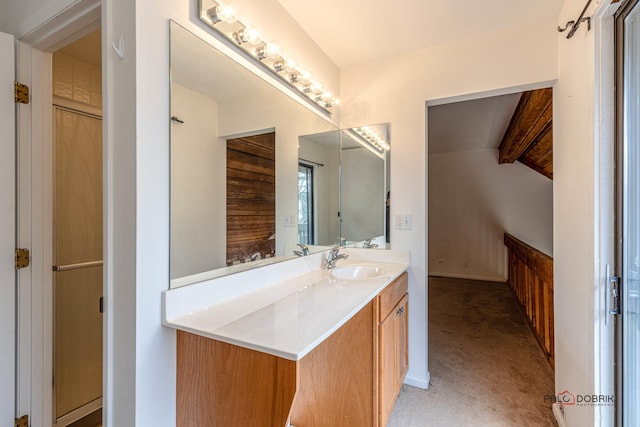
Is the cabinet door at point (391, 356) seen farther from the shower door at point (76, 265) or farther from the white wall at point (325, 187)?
the shower door at point (76, 265)

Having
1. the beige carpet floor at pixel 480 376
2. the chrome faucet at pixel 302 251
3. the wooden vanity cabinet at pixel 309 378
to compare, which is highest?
the chrome faucet at pixel 302 251

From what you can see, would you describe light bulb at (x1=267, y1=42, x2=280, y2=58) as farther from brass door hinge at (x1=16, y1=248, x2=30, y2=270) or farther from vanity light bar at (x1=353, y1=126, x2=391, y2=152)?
brass door hinge at (x1=16, y1=248, x2=30, y2=270)

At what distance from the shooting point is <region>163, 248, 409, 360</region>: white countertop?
926mm

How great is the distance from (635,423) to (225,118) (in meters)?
2.09

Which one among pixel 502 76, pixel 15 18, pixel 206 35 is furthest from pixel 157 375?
pixel 502 76

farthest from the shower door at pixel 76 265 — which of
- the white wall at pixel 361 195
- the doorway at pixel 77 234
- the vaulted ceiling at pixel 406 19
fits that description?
the white wall at pixel 361 195

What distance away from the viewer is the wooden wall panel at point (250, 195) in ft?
4.70

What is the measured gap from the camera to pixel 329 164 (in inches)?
93.0

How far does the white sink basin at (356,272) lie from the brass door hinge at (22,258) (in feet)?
5.12

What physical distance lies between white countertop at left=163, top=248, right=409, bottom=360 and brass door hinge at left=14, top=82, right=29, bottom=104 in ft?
3.89

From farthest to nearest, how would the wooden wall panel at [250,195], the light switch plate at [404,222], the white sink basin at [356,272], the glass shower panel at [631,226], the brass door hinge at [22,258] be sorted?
the light switch plate at [404,222] → the white sink basin at [356,272] → the wooden wall panel at [250,195] → the brass door hinge at [22,258] → the glass shower panel at [631,226]

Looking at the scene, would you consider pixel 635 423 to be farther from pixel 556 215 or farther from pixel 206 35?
pixel 206 35

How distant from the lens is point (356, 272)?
2.05m

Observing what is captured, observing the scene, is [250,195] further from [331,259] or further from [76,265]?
[76,265]
